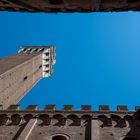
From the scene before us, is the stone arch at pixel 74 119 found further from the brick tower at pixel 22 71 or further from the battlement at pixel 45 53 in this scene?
the battlement at pixel 45 53

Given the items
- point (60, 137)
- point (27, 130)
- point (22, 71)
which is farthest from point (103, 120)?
point (22, 71)

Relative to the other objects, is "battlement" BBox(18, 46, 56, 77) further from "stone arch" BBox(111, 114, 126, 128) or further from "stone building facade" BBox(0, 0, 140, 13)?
"stone building facade" BBox(0, 0, 140, 13)

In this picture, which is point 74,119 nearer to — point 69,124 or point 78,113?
point 78,113

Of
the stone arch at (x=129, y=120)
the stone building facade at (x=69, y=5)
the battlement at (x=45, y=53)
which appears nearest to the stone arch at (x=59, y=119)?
the stone arch at (x=129, y=120)

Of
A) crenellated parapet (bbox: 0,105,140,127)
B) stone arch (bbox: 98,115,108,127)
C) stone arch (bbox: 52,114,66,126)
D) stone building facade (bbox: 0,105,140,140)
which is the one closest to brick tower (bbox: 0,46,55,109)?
crenellated parapet (bbox: 0,105,140,127)

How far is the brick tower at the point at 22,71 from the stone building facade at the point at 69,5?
11303 millimetres

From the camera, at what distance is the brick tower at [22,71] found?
2864 centimetres

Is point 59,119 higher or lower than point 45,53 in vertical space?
lower

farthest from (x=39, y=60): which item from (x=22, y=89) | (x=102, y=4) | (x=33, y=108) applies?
(x=102, y=4)

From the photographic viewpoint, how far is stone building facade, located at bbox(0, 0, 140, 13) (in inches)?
532

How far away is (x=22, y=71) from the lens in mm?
35094

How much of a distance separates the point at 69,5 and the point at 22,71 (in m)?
21.4

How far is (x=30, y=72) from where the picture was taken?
38.9 meters

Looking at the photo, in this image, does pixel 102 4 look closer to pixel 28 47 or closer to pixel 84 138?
pixel 84 138
